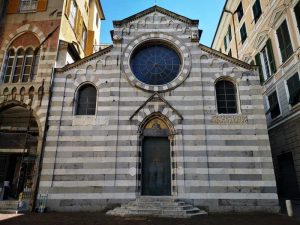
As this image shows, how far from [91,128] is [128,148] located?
2.29 meters

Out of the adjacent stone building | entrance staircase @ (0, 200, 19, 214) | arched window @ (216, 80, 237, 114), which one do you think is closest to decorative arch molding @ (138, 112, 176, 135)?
arched window @ (216, 80, 237, 114)

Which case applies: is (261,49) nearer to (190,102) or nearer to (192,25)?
(192,25)

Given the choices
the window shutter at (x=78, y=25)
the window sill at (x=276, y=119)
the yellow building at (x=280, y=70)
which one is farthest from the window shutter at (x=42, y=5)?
the window sill at (x=276, y=119)

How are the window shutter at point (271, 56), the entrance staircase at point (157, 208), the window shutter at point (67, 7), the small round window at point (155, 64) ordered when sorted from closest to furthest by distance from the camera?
the entrance staircase at point (157, 208), the small round window at point (155, 64), the window shutter at point (67, 7), the window shutter at point (271, 56)

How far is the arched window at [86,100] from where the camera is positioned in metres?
13.8

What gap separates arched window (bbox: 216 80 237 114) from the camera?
13539 mm

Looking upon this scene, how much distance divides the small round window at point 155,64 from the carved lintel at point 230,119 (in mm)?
3456

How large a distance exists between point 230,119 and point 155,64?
540 cm

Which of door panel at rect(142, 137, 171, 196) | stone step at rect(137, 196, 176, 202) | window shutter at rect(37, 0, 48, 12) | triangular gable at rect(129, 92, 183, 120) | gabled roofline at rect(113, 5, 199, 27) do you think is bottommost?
stone step at rect(137, 196, 176, 202)

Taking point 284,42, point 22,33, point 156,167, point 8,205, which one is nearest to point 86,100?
point 156,167

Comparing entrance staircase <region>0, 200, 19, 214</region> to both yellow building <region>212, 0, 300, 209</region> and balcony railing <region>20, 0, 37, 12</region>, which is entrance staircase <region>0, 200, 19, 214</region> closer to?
balcony railing <region>20, 0, 37, 12</region>

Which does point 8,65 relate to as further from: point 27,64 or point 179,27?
point 179,27

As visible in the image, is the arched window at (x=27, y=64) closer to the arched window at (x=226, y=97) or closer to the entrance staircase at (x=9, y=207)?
the entrance staircase at (x=9, y=207)

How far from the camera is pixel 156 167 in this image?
1276 centimetres
